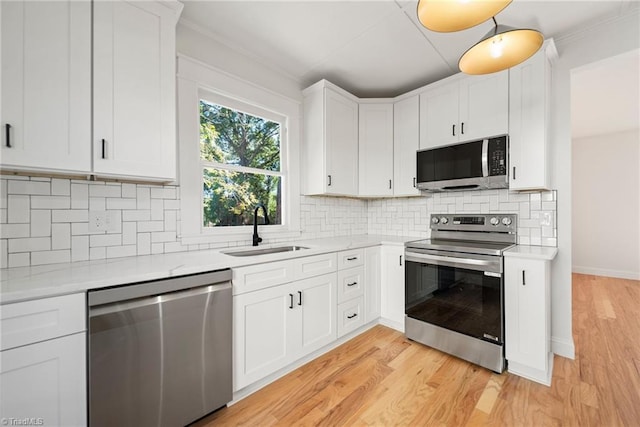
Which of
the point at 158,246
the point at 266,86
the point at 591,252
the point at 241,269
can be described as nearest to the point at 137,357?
the point at 241,269

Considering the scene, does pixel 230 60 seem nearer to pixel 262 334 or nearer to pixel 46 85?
pixel 46 85

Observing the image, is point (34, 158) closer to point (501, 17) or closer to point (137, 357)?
point (137, 357)

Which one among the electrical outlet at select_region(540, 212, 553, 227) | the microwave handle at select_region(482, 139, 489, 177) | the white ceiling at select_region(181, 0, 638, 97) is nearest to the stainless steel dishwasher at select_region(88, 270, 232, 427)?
the white ceiling at select_region(181, 0, 638, 97)

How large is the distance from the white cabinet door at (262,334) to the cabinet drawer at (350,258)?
0.60 metres

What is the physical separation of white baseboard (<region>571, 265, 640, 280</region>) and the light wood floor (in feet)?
10.5

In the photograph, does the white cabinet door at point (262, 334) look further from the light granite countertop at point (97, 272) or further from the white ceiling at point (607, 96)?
the white ceiling at point (607, 96)

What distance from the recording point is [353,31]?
209cm

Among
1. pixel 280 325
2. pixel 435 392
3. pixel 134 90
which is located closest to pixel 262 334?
pixel 280 325

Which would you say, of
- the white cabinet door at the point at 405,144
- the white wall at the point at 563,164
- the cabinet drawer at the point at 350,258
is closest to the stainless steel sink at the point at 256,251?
the cabinet drawer at the point at 350,258

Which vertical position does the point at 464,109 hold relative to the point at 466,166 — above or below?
above

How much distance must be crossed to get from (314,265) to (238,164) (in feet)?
3.78

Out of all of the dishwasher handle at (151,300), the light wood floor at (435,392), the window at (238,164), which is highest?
the window at (238,164)

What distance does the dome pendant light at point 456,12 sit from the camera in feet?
3.58

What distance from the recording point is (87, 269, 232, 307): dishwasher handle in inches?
46.3
